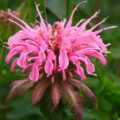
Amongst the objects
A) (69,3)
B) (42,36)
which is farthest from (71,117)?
(69,3)

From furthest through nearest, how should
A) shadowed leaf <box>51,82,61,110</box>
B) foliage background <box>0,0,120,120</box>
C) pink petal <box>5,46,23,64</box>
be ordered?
foliage background <box>0,0,120,120</box>, pink petal <box>5,46,23,64</box>, shadowed leaf <box>51,82,61,110</box>

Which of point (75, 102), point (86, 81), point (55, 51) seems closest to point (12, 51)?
point (55, 51)

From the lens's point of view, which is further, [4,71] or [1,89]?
[1,89]

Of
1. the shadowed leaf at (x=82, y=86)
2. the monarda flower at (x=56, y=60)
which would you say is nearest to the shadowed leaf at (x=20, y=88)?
the monarda flower at (x=56, y=60)

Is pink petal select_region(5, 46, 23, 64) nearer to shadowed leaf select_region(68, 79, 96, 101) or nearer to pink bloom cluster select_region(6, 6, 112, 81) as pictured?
pink bloom cluster select_region(6, 6, 112, 81)

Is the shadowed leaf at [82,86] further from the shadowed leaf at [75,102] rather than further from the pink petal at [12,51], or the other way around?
the pink petal at [12,51]

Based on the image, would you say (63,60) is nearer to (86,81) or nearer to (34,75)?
(34,75)

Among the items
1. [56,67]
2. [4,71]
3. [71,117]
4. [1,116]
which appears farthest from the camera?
Result: [1,116]

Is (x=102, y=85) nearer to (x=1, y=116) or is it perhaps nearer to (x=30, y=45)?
(x=30, y=45)

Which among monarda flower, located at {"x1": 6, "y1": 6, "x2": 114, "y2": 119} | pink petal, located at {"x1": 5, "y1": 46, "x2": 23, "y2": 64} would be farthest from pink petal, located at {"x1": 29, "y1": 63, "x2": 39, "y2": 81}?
pink petal, located at {"x1": 5, "y1": 46, "x2": 23, "y2": 64}
